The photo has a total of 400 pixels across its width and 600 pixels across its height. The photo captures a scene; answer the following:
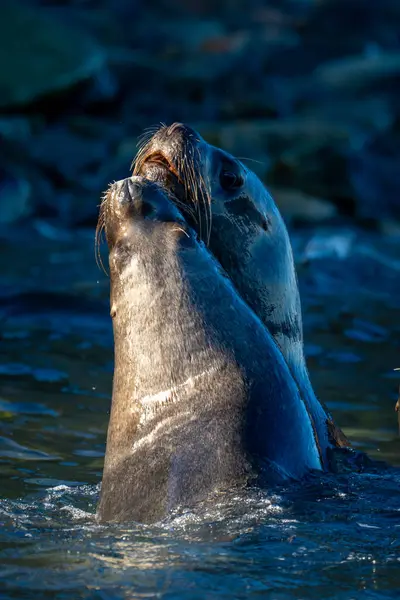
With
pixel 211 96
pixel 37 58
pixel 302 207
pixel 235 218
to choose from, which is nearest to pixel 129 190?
pixel 235 218

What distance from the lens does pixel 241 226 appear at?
5664 mm

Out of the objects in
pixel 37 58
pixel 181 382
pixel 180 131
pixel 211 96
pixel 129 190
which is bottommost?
pixel 181 382

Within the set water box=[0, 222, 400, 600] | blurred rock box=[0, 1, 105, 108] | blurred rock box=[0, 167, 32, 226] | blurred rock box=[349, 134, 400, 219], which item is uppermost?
blurred rock box=[0, 1, 105, 108]

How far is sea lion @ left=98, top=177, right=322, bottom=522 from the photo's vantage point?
4.50m

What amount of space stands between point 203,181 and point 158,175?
0.22m

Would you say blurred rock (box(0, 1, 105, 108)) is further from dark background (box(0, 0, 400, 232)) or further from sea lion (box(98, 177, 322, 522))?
sea lion (box(98, 177, 322, 522))

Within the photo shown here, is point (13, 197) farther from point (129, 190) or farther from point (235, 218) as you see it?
point (129, 190)

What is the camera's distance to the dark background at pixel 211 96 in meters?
17.2

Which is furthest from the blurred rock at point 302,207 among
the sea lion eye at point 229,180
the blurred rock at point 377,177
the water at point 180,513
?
the sea lion eye at point 229,180

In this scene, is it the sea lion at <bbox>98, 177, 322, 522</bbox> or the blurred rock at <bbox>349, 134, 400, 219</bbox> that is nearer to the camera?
the sea lion at <bbox>98, 177, 322, 522</bbox>

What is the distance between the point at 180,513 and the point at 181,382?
550 millimetres

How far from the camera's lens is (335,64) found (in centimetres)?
2284

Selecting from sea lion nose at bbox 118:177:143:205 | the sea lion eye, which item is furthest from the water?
the sea lion eye

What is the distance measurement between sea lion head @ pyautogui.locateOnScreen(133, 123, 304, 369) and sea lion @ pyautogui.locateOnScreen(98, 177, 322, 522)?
0.43 meters
